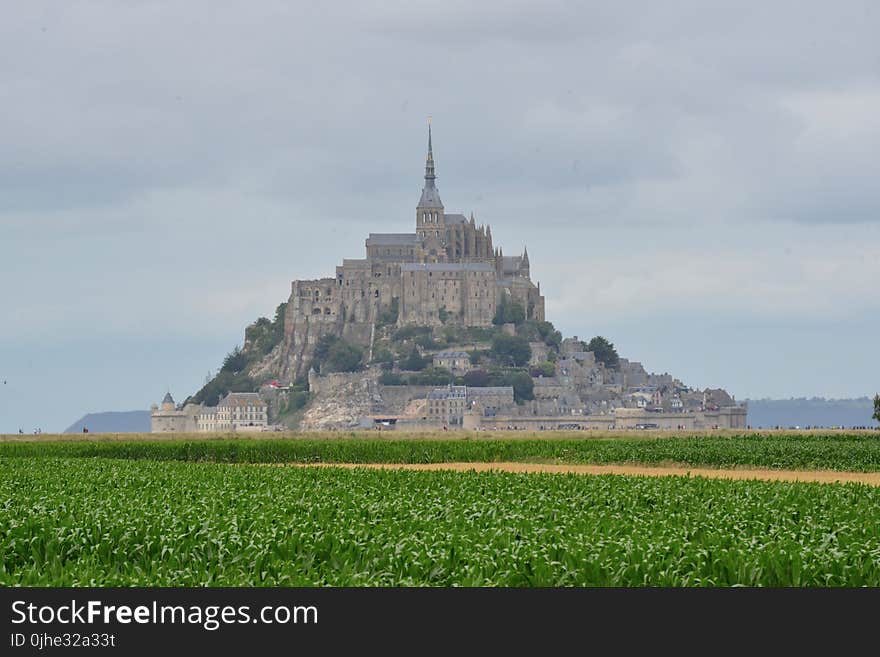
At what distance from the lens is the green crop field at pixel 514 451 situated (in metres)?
58.8

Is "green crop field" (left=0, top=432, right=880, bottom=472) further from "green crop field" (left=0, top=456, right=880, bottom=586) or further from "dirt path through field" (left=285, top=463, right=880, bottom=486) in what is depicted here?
"green crop field" (left=0, top=456, right=880, bottom=586)

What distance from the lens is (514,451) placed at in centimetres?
6494

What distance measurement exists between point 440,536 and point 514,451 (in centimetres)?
4284

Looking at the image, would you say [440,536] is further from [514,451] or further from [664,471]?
[514,451]

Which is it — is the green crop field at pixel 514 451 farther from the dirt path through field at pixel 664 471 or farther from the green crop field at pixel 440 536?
the green crop field at pixel 440 536

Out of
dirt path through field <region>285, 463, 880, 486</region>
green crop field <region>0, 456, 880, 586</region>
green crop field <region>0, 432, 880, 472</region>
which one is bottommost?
green crop field <region>0, 456, 880, 586</region>

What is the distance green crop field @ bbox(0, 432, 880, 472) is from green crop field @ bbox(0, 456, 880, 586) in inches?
991

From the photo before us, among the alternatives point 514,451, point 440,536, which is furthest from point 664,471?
point 440,536

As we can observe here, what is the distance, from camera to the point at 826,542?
22094 millimetres

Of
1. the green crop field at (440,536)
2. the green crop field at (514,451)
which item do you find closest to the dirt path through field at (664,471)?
the green crop field at (514,451)

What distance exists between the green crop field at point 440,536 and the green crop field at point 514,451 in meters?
25.2

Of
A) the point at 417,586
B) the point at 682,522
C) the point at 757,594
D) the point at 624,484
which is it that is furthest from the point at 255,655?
the point at 624,484

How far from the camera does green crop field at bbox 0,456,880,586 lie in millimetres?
19531

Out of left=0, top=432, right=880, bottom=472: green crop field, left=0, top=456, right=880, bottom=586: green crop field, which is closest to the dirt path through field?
left=0, top=432, right=880, bottom=472: green crop field
